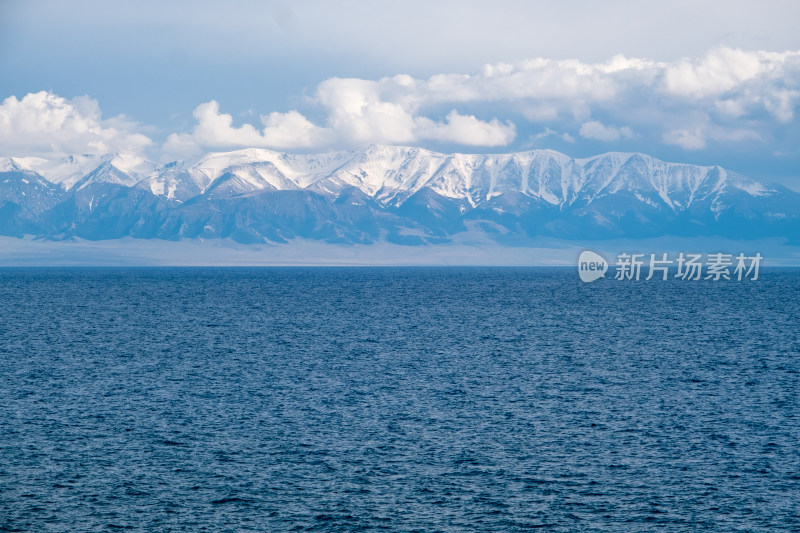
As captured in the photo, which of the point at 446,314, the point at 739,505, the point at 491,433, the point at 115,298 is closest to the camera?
the point at 739,505

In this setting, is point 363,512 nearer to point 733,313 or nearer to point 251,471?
point 251,471

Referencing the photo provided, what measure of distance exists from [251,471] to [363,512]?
729 cm

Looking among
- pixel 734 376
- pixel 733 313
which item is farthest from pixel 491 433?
pixel 733 313

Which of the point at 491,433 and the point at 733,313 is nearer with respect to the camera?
the point at 491,433

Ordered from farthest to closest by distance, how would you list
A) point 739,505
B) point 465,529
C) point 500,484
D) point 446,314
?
1. point 446,314
2. point 500,484
3. point 739,505
4. point 465,529

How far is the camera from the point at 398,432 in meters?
47.3

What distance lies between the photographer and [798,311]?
145000mm

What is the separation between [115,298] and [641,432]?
148 meters

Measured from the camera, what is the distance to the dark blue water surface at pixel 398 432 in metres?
35.0

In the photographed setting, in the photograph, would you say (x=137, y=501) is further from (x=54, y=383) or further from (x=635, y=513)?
(x=54, y=383)

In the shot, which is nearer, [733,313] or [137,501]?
[137,501]

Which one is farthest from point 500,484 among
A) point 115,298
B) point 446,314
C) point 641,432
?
point 115,298

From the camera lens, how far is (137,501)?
36.0m

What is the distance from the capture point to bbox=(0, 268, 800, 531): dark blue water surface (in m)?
35.0
